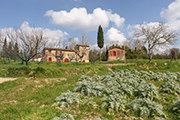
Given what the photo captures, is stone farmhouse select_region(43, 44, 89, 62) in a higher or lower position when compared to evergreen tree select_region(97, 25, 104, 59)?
lower

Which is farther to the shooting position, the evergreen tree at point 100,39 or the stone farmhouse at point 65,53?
the evergreen tree at point 100,39

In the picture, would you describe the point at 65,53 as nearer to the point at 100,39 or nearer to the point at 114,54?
the point at 114,54

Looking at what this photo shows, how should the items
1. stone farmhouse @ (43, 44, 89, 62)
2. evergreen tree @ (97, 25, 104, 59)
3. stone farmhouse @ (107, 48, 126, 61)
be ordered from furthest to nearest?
evergreen tree @ (97, 25, 104, 59)
stone farmhouse @ (107, 48, 126, 61)
stone farmhouse @ (43, 44, 89, 62)

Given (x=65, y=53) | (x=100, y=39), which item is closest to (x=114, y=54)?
(x=100, y=39)

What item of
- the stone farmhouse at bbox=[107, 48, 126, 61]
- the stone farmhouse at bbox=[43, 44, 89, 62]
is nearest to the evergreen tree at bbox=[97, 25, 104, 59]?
the stone farmhouse at bbox=[43, 44, 89, 62]

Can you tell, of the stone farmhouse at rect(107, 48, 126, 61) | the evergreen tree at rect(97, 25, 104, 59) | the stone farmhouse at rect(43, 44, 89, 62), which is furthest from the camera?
the evergreen tree at rect(97, 25, 104, 59)

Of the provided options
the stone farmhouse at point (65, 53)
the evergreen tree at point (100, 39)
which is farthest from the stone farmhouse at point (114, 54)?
the evergreen tree at point (100, 39)

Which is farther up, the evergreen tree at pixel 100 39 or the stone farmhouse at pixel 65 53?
the evergreen tree at pixel 100 39

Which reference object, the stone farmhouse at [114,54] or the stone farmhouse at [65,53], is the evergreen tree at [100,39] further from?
the stone farmhouse at [114,54]

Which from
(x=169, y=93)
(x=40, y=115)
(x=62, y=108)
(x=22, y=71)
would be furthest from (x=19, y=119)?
(x=22, y=71)

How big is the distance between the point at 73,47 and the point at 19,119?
30.9 metres

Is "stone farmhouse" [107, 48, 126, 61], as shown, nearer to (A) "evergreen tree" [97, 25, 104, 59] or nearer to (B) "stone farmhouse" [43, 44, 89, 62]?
(B) "stone farmhouse" [43, 44, 89, 62]

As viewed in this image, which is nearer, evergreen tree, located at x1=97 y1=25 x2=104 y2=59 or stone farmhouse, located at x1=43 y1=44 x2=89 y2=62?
stone farmhouse, located at x1=43 y1=44 x2=89 y2=62

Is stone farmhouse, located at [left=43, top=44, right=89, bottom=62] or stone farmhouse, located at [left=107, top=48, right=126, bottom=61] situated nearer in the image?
stone farmhouse, located at [left=43, top=44, right=89, bottom=62]
